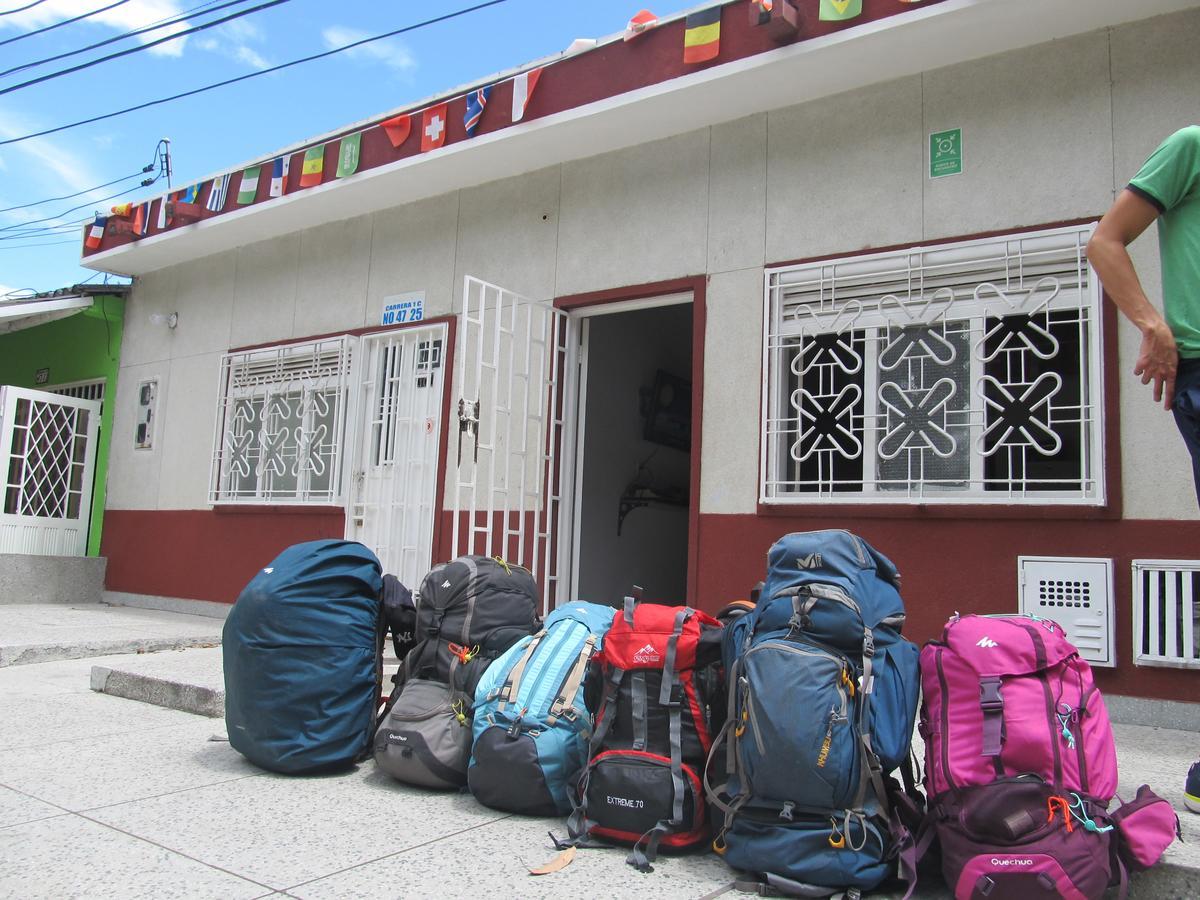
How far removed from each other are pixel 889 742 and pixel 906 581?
254cm

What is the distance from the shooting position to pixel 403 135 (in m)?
7.25

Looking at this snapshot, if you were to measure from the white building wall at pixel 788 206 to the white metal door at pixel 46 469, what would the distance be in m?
3.48

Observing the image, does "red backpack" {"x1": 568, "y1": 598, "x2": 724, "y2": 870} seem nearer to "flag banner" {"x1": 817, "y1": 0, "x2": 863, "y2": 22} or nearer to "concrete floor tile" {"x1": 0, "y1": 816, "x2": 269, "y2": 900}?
"concrete floor tile" {"x1": 0, "y1": 816, "x2": 269, "y2": 900}

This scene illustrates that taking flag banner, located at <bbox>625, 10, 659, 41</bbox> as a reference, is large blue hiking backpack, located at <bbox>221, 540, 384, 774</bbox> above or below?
below

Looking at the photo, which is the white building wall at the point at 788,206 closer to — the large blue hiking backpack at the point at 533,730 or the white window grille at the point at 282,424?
the white window grille at the point at 282,424

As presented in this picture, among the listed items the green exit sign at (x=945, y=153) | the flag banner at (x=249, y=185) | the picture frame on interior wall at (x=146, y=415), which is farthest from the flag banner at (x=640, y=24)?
the picture frame on interior wall at (x=146, y=415)

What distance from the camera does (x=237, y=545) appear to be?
861cm

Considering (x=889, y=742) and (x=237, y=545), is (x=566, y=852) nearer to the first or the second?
(x=889, y=742)

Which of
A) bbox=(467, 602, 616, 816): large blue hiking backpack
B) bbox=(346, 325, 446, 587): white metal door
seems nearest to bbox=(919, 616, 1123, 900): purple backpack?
bbox=(467, 602, 616, 816): large blue hiking backpack

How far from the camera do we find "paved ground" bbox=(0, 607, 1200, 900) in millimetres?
2619

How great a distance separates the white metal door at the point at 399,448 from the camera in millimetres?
7402

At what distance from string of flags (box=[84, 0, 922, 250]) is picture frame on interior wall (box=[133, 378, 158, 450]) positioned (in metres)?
1.56

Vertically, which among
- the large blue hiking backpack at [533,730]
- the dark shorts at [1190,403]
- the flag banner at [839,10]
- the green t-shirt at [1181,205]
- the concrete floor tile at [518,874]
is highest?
the flag banner at [839,10]

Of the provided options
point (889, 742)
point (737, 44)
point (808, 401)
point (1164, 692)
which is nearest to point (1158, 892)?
point (889, 742)
